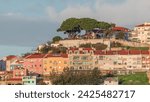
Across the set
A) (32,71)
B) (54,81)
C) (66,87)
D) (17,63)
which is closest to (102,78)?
(54,81)

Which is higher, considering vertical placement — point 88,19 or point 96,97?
point 88,19

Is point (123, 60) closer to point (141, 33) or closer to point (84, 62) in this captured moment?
point (84, 62)

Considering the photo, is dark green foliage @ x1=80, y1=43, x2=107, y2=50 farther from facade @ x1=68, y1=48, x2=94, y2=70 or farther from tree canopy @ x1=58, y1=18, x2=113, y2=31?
facade @ x1=68, y1=48, x2=94, y2=70

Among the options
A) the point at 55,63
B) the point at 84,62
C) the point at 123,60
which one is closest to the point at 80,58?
the point at 84,62

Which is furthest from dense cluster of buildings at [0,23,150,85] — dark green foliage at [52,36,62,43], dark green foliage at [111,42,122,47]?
dark green foliage at [52,36,62,43]

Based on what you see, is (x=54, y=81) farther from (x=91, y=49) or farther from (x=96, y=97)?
(x=96, y=97)

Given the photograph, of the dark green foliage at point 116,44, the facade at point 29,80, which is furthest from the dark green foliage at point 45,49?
the facade at point 29,80

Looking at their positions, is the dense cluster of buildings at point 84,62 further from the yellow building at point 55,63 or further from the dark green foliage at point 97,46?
the dark green foliage at point 97,46

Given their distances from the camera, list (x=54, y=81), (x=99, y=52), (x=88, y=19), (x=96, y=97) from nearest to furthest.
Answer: (x=96, y=97), (x=54, y=81), (x=99, y=52), (x=88, y=19)
